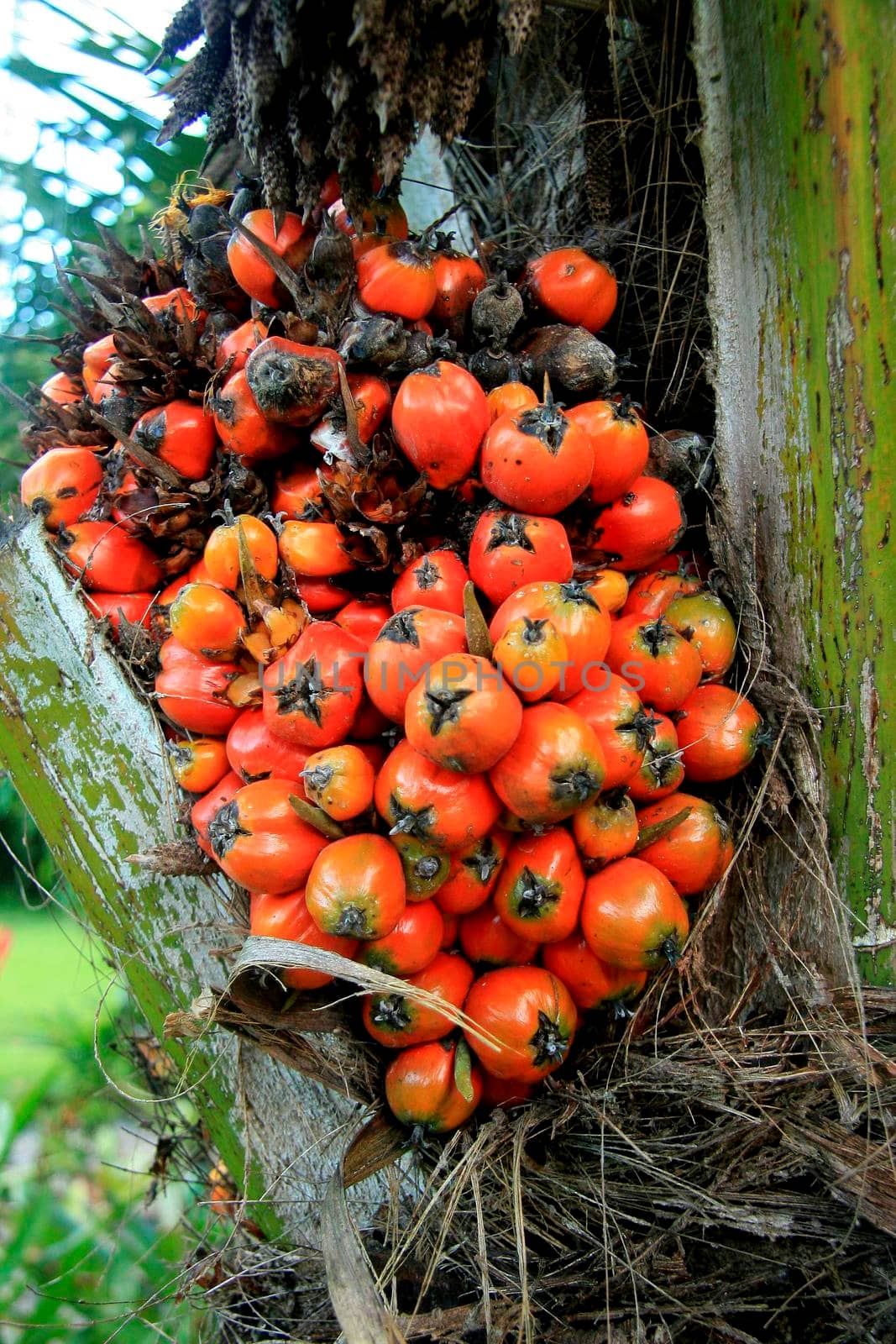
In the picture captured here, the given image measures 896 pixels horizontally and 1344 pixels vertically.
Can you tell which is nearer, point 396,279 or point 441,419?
point 441,419

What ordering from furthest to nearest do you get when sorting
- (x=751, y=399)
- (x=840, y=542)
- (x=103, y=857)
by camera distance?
(x=103, y=857) → (x=751, y=399) → (x=840, y=542)

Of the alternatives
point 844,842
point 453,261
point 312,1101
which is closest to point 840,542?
point 844,842

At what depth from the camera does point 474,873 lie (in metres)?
1.82

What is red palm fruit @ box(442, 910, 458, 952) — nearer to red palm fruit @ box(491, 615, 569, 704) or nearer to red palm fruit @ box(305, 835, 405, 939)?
red palm fruit @ box(305, 835, 405, 939)

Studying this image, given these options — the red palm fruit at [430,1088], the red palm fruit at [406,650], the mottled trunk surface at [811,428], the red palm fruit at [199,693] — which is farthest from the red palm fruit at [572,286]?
the red palm fruit at [430,1088]

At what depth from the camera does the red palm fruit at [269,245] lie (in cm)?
224

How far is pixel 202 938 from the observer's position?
217cm

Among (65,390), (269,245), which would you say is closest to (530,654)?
(269,245)

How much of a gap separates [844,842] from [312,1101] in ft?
4.60

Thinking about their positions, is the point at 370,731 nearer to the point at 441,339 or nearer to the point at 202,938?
the point at 202,938

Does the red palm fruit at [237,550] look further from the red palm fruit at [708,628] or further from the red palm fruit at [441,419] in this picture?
the red palm fruit at [708,628]

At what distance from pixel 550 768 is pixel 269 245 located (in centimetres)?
158

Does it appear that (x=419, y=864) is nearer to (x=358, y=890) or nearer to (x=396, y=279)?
(x=358, y=890)

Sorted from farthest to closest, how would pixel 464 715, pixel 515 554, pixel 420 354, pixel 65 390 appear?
pixel 65 390
pixel 420 354
pixel 515 554
pixel 464 715
